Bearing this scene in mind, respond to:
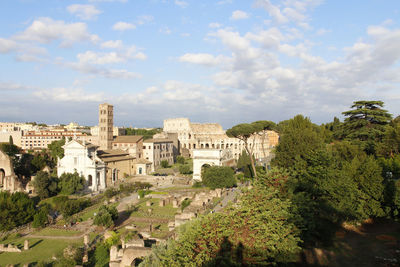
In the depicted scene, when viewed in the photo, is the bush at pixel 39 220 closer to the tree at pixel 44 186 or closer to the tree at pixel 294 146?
the tree at pixel 44 186

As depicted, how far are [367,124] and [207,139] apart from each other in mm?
55701

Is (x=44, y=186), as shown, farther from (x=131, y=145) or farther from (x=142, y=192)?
(x=131, y=145)

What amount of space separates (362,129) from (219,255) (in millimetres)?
28401

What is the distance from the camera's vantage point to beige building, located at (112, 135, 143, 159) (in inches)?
1961

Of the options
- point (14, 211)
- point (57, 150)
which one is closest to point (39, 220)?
point (14, 211)

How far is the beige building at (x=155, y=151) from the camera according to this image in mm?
52500

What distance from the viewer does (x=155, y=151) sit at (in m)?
53.5

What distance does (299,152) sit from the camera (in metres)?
25.3

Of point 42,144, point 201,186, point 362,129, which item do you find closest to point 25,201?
point 201,186

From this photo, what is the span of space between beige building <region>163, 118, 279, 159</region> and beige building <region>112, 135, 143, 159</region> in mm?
22087

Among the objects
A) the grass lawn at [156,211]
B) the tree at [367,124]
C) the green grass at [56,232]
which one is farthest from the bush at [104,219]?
the tree at [367,124]

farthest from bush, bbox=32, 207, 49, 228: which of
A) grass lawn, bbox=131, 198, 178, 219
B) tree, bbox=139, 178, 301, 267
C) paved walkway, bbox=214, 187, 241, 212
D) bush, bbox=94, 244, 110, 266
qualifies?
tree, bbox=139, 178, 301, 267

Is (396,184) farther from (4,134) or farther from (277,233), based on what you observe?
(4,134)

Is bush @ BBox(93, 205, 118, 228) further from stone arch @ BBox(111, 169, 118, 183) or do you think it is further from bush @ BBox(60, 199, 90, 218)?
stone arch @ BBox(111, 169, 118, 183)
